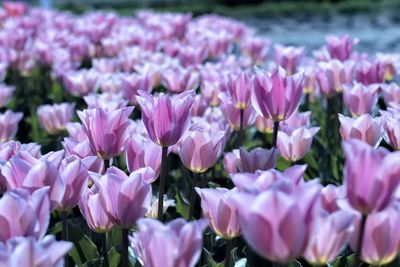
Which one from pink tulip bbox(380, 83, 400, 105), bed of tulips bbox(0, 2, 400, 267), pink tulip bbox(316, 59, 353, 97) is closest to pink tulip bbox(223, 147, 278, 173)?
bed of tulips bbox(0, 2, 400, 267)

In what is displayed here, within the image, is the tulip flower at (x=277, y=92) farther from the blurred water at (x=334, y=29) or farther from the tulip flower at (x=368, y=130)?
the blurred water at (x=334, y=29)

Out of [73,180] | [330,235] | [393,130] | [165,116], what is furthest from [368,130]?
[73,180]

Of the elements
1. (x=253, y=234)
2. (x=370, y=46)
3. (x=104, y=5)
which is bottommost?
(x=104, y=5)

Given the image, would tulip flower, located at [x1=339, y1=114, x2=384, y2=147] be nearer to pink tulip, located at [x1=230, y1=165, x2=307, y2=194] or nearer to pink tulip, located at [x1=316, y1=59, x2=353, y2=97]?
pink tulip, located at [x1=230, y1=165, x2=307, y2=194]

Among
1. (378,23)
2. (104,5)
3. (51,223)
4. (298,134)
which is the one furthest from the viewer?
(104,5)

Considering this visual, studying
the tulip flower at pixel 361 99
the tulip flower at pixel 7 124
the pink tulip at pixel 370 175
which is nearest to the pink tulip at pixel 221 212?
the pink tulip at pixel 370 175

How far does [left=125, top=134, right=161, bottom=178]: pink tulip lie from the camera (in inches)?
64.4

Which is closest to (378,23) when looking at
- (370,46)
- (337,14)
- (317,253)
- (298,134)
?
(337,14)

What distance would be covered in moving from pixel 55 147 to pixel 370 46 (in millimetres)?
6300

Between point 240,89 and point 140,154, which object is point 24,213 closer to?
point 140,154

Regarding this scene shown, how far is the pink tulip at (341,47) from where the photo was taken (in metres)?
3.09

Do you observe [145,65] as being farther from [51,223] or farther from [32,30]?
[32,30]

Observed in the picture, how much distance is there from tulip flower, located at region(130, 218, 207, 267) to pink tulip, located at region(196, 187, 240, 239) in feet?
0.87

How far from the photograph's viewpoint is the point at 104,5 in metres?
20.1
